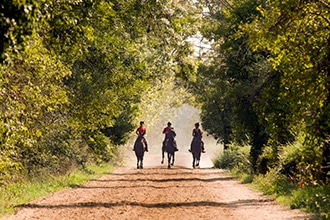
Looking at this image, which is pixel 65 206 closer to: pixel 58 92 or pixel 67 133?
pixel 58 92

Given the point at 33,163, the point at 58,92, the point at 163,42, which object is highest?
the point at 163,42

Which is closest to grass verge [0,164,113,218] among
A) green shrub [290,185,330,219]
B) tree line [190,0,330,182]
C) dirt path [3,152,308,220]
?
dirt path [3,152,308,220]

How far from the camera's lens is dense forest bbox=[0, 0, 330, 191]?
13953 mm

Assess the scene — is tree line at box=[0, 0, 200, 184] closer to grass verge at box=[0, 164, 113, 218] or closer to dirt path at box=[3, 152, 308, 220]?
grass verge at box=[0, 164, 113, 218]

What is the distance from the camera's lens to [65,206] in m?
16.3

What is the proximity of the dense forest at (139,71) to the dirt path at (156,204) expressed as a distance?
1.44m

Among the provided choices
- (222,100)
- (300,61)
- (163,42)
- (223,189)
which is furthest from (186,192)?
(222,100)

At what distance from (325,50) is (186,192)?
7800mm

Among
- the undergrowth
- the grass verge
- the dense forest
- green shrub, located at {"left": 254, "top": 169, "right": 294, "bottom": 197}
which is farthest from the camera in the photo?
green shrub, located at {"left": 254, "top": 169, "right": 294, "bottom": 197}

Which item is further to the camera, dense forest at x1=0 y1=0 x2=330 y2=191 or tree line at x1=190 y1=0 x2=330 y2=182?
tree line at x1=190 y1=0 x2=330 y2=182

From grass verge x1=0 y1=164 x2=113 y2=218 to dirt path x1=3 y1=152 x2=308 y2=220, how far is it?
0.37 meters

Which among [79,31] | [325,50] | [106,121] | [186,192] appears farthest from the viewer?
[106,121]

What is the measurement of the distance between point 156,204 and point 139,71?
32.1ft

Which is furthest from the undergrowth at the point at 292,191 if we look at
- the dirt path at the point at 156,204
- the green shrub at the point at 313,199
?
the dirt path at the point at 156,204
